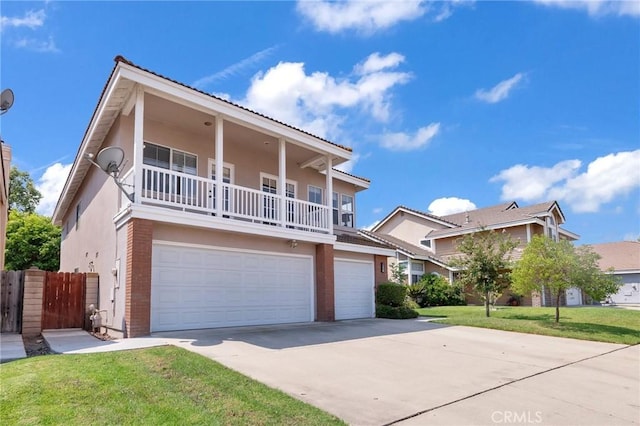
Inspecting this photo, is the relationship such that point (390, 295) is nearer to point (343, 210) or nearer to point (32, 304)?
point (343, 210)

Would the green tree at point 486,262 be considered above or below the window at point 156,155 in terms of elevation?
below

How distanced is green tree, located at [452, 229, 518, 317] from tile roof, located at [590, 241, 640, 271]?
73.0 ft

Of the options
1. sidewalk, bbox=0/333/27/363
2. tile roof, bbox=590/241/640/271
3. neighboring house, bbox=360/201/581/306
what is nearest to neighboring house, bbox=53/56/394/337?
sidewalk, bbox=0/333/27/363

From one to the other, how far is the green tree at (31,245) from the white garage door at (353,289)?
81.3 feet

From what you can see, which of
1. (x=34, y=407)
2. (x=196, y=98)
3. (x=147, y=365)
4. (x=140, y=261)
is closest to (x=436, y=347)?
(x=147, y=365)

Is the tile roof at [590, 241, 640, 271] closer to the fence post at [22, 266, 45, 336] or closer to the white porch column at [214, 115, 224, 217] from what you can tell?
the white porch column at [214, 115, 224, 217]

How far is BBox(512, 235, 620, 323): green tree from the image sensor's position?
42.7ft

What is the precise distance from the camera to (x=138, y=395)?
5.14 meters

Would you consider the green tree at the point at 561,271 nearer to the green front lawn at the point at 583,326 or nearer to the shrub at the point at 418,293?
the green front lawn at the point at 583,326

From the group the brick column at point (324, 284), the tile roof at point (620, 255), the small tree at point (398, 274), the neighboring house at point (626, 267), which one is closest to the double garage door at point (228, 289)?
the brick column at point (324, 284)

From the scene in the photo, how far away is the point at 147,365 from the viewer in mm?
6602

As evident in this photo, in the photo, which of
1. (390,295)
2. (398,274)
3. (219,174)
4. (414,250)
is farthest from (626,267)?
(219,174)

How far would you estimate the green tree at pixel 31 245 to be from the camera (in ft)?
101

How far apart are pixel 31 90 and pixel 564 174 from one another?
23.4 metres
